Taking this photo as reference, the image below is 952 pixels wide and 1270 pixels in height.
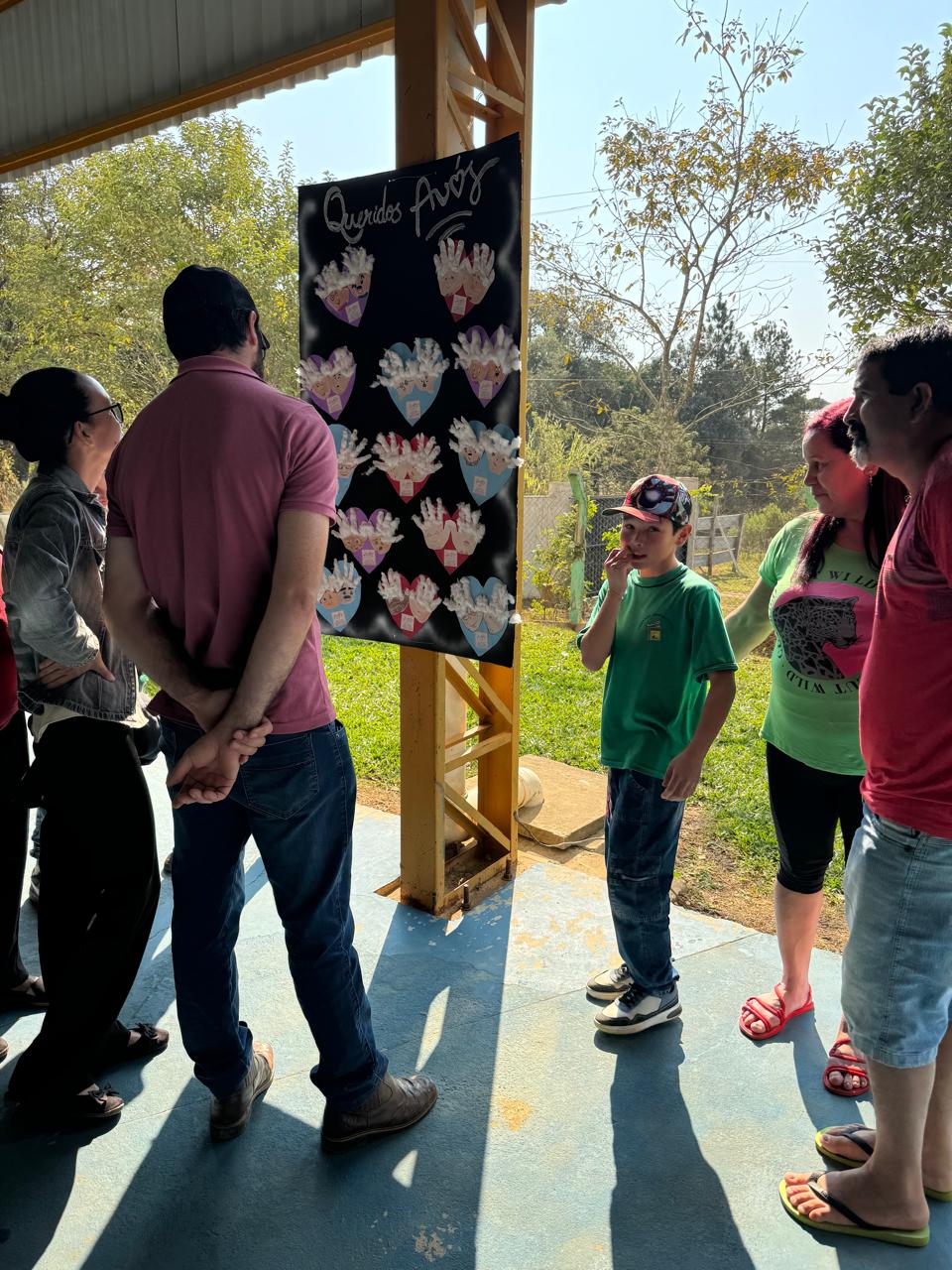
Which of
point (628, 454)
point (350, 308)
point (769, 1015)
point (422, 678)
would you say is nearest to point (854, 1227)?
point (769, 1015)

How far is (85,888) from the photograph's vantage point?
6.28 feet

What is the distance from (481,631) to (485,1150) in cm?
136

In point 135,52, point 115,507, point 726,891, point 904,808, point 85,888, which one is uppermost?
point 135,52

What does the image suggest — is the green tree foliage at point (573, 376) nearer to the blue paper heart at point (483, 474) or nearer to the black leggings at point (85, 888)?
the blue paper heart at point (483, 474)

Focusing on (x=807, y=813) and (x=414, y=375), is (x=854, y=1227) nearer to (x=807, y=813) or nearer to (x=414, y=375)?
(x=807, y=813)

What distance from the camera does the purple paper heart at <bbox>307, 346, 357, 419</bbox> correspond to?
263 centimetres

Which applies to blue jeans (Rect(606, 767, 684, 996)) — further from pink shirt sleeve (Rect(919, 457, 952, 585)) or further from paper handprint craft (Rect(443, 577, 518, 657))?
pink shirt sleeve (Rect(919, 457, 952, 585))

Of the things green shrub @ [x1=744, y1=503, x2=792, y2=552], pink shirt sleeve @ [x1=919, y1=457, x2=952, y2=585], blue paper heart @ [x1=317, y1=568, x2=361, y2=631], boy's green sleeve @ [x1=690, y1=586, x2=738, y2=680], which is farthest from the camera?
green shrub @ [x1=744, y1=503, x2=792, y2=552]

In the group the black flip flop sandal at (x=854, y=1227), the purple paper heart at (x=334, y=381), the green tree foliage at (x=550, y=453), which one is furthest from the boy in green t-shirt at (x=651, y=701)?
the green tree foliage at (x=550, y=453)

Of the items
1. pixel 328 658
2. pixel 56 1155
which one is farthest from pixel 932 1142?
pixel 328 658

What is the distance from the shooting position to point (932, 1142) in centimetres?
165

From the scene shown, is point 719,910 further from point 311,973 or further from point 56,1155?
point 56,1155

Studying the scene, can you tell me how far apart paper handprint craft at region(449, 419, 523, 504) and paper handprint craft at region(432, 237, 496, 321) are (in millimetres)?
335

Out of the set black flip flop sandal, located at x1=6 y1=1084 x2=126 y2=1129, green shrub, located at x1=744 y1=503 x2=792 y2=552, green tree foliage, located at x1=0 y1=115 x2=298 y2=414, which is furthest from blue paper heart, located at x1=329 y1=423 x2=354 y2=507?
green tree foliage, located at x1=0 y1=115 x2=298 y2=414
